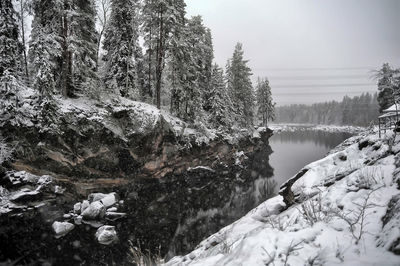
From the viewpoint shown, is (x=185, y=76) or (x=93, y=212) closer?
(x=93, y=212)

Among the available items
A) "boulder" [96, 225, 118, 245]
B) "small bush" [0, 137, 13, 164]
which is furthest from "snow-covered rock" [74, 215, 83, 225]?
"small bush" [0, 137, 13, 164]

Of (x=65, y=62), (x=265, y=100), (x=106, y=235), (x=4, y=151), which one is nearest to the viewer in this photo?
(x=106, y=235)

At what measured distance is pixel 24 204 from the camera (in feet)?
38.0

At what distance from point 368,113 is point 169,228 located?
12507 cm

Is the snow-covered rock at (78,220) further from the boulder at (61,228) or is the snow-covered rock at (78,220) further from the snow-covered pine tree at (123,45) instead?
the snow-covered pine tree at (123,45)

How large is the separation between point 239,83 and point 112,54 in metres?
21.9

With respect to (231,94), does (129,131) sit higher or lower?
lower

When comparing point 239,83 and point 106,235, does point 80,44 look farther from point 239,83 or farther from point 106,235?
point 239,83

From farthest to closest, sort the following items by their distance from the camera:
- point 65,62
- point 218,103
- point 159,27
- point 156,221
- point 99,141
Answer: point 218,103
point 159,27
point 99,141
point 65,62
point 156,221

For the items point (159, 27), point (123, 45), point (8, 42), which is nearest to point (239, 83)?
point (159, 27)

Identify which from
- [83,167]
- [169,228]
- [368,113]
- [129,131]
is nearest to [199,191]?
[169,228]

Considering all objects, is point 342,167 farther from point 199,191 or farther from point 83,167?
point 83,167

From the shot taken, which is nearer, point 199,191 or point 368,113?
point 199,191

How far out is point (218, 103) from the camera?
27125 mm
